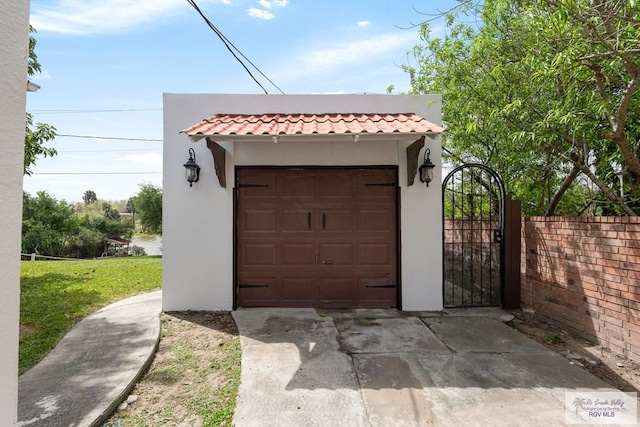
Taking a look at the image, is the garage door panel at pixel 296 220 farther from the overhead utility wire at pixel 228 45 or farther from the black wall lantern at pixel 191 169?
the overhead utility wire at pixel 228 45

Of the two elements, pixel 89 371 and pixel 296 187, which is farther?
Answer: pixel 296 187

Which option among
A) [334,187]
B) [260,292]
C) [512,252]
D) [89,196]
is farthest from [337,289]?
[89,196]

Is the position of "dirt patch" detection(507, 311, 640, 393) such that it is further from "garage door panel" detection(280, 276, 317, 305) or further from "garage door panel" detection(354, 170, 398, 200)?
"garage door panel" detection(280, 276, 317, 305)

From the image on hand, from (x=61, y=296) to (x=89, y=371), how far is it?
431 cm

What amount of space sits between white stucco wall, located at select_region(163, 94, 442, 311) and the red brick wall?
161 centimetres

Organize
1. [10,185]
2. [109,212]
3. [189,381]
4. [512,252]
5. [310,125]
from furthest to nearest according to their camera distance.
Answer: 1. [109,212]
2. [512,252]
3. [310,125]
4. [189,381]
5. [10,185]

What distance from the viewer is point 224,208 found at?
568 cm

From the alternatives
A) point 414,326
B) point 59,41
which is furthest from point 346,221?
point 59,41

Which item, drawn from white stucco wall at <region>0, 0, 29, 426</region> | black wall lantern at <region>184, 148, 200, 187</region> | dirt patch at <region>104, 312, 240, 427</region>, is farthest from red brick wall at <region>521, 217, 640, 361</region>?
black wall lantern at <region>184, 148, 200, 187</region>

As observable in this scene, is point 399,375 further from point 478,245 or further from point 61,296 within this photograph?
point 61,296

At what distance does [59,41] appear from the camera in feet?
23.4

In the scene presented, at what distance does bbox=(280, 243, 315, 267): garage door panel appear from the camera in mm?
5789

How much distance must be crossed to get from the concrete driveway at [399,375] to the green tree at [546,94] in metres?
3.05

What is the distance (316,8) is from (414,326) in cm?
685
